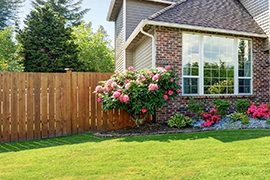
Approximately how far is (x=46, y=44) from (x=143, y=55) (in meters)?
13.5

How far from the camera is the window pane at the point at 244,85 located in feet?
27.9

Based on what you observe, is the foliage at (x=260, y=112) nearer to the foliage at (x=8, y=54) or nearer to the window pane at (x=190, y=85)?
the window pane at (x=190, y=85)

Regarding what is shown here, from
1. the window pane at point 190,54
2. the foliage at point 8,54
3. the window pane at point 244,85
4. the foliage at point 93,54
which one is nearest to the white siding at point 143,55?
the window pane at point 190,54

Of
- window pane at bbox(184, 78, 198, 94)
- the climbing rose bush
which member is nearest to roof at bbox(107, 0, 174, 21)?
window pane at bbox(184, 78, 198, 94)

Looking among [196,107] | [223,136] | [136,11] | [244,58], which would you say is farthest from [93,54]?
[223,136]

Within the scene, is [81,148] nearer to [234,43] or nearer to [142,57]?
[142,57]

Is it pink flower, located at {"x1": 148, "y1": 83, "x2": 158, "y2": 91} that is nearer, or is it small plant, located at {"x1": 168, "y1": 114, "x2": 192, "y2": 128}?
pink flower, located at {"x1": 148, "y1": 83, "x2": 158, "y2": 91}

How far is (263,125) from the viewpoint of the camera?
615 cm

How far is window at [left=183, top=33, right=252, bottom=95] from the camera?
7820mm

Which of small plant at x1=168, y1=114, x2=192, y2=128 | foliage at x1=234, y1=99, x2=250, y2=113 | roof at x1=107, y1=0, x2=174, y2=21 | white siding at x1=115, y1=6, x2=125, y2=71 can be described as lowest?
small plant at x1=168, y1=114, x2=192, y2=128

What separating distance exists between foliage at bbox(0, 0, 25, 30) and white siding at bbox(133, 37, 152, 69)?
2180 cm

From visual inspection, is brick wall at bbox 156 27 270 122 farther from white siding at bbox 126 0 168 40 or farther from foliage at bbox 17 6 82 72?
foliage at bbox 17 6 82 72

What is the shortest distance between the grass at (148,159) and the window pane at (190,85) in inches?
112

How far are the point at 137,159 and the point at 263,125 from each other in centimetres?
425
